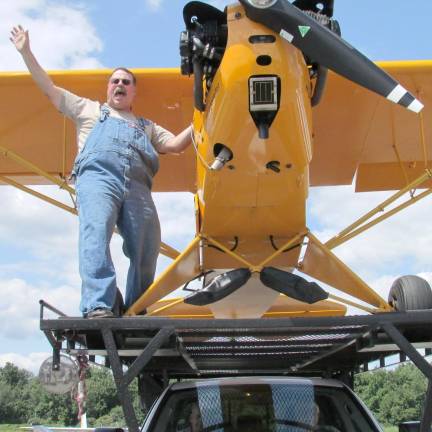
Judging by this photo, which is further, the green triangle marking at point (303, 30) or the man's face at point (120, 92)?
the man's face at point (120, 92)

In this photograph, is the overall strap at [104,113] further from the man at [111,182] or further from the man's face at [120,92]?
the man's face at [120,92]

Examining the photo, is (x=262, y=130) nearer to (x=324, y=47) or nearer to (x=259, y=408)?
(x=324, y=47)

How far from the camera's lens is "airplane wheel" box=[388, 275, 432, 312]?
3.81 m

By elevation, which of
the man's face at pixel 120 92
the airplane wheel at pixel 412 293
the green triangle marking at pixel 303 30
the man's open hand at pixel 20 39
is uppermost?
the man's open hand at pixel 20 39

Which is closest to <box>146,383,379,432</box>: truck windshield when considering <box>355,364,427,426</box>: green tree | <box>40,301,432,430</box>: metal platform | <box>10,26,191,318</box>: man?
<box>40,301,432,430</box>: metal platform

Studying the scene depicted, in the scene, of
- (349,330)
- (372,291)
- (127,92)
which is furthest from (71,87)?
(349,330)

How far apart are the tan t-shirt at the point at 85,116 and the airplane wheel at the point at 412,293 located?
187 centimetres

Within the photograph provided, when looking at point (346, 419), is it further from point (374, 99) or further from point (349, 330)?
point (374, 99)

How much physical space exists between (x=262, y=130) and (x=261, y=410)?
1575mm

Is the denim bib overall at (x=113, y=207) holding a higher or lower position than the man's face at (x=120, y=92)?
lower

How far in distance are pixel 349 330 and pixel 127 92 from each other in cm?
223

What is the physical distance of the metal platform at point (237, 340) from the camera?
2887 millimetres

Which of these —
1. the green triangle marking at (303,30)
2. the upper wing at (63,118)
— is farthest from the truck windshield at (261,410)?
the upper wing at (63,118)

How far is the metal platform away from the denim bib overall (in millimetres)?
280
